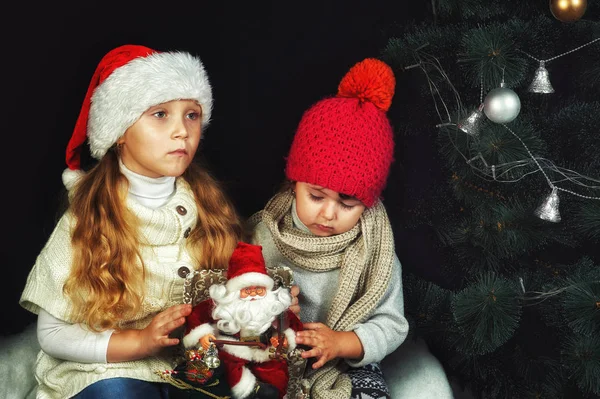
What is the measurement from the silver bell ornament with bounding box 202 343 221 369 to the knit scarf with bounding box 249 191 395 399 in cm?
35

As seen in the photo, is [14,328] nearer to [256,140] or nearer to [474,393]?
[256,140]

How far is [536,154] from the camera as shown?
1966 millimetres

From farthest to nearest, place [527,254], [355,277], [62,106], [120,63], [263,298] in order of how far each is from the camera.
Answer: [527,254], [62,106], [355,277], [120,63], [263,298]

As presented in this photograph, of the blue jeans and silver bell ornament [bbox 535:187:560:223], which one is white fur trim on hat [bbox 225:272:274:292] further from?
silver bell ornament [bbox 535:187:560:223]

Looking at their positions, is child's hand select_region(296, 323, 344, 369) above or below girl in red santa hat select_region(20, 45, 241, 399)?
below

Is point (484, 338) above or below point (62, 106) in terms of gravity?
below

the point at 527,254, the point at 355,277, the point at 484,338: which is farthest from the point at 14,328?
the point at 527,254

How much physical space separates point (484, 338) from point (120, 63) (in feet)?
3.48

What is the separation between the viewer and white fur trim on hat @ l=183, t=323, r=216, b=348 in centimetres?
167

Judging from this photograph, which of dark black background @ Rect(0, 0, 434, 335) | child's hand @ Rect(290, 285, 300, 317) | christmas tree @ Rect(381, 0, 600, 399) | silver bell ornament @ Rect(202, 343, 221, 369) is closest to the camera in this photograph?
silver bell ornament @ Rect(202, 343, 221, 369)

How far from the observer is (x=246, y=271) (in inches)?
65.0

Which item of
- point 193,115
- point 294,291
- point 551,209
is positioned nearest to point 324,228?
point 294,291

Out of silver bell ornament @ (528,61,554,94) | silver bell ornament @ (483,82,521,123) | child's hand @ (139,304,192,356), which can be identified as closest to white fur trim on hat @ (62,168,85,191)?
child's hand @ (139,304,192,356)

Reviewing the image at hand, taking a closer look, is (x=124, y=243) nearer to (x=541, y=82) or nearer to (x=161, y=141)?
(x=161, y=141)
